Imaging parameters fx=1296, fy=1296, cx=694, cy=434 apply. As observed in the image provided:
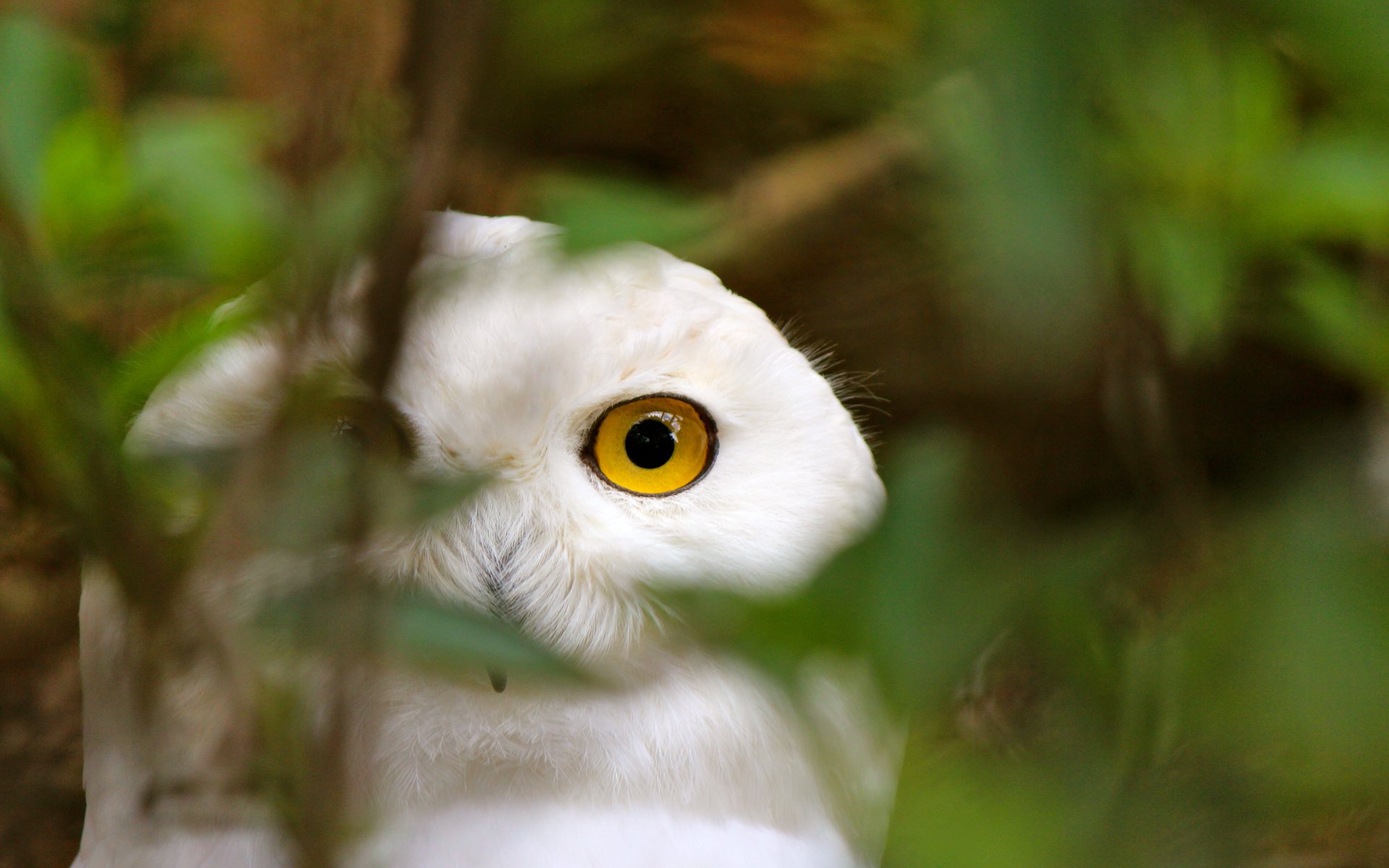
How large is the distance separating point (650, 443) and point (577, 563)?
0.13 meters

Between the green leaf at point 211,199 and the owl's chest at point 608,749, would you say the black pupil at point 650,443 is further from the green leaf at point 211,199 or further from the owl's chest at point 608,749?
the green leaf at point 211,199

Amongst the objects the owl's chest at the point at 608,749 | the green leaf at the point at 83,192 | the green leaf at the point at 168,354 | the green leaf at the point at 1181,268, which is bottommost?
the owl's chest at the point at 608,749

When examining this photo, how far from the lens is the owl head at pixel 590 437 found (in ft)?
3.64

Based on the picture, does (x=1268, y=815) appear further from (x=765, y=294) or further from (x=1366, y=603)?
(x=765, y=294)

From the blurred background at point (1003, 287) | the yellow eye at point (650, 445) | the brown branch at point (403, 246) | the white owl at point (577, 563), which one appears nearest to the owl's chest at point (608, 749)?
the white owl at point (577, 563)

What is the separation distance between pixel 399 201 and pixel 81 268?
0.55 metres

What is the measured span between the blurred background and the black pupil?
0.31 meters

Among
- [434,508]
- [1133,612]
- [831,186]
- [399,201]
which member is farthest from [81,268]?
[831,186]

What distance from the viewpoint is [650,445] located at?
1.19 metres

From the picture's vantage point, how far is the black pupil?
1.19 m

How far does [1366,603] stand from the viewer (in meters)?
0.42

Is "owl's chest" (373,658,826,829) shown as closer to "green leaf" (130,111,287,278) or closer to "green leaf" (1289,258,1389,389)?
"green leaf" (130,111,287,278)

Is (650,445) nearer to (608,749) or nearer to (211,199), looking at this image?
(608,749)

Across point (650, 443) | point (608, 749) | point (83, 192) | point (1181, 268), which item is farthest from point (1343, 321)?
point (83, 192)
